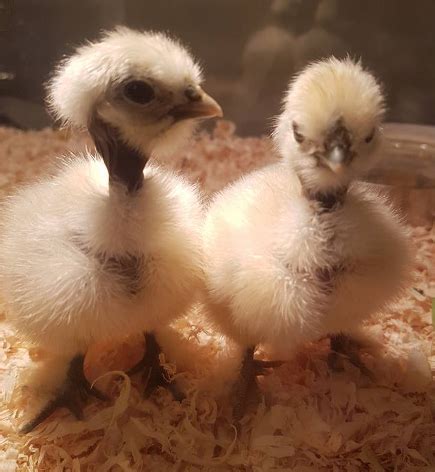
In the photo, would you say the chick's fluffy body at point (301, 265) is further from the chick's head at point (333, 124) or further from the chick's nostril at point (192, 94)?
the chick's nostril at point (192, 94)

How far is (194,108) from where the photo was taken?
973mm

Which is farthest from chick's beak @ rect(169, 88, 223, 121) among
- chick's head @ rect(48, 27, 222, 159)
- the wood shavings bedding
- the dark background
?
the dark background

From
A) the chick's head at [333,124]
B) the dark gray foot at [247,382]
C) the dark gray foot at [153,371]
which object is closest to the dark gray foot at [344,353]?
the dark gray foot at [247,382]

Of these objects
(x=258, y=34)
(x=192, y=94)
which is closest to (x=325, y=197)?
(x=192, y=94)

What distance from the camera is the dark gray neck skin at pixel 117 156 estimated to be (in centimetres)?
99

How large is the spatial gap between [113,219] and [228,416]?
461mm

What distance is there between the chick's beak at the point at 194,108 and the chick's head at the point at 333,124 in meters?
0.14

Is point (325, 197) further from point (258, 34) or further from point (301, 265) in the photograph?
point (258, 34)

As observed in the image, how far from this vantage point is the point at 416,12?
5.96ft

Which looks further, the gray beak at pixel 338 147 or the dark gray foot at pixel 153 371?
the dark gray foot at pixel 153 371

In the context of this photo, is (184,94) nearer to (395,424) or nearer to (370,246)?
(370,246)

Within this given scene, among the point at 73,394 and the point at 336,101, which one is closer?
the point at 336,101

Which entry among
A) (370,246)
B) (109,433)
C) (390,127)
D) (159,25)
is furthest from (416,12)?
(109,433)

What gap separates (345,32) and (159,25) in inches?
24.0
